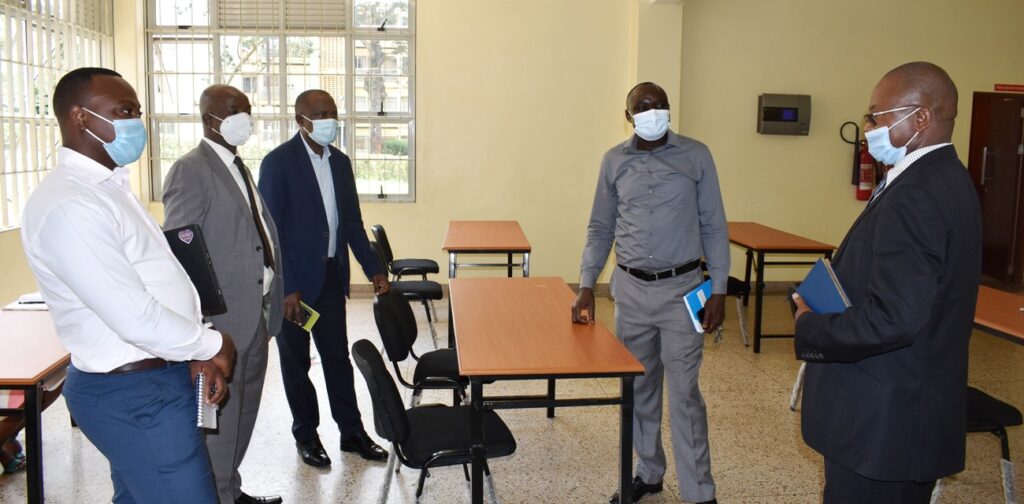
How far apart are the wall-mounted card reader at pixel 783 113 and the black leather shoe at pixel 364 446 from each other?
541 centimetres

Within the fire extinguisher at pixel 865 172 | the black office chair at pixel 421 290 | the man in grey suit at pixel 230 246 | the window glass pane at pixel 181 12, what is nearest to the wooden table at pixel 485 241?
the black office chair at pixel 421 290

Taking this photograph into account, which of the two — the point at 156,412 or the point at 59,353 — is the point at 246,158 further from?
the point at 156,412

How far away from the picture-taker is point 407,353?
347 cm

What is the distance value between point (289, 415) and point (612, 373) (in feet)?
7.82

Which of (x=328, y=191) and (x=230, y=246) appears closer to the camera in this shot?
(x=230, y=246)

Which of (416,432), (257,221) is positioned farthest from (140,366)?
(416,432)

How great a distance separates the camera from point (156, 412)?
180 cm

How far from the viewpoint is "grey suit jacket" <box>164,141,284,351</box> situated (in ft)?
8.31

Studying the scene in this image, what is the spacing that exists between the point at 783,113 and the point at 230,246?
6.23m

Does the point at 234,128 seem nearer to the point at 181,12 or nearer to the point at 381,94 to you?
the point at 381,94

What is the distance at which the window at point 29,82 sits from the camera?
5344mm

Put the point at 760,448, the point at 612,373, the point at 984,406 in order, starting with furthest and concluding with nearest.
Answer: the point at 760,448 → the point at 984,406 → the point at 612,373

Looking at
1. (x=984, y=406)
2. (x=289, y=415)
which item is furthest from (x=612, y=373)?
(x=289, y=415)

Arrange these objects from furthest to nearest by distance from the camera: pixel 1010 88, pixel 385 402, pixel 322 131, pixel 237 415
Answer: pixel 1010 88
pixel 322 131
pixel 237 415
pixel 385 402
